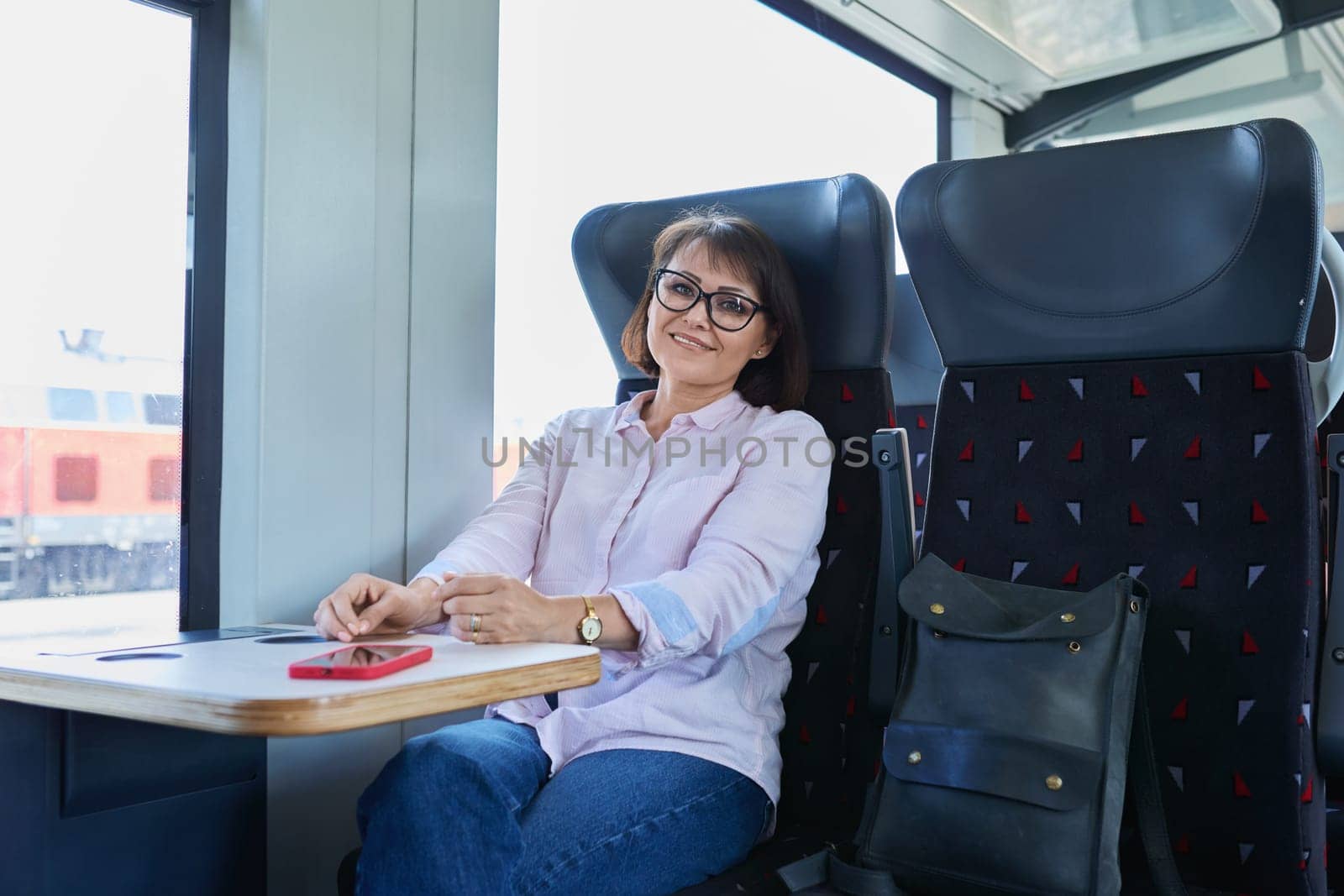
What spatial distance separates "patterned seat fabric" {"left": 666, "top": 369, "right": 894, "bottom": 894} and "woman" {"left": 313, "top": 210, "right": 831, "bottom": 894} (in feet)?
0.18

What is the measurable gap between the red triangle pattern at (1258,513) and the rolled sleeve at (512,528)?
953 mm

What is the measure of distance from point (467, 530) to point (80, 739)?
580 mm

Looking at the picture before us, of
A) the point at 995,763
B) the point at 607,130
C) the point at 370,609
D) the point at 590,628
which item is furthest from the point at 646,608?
the point at 607,130

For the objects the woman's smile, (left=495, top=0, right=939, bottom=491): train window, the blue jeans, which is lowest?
the blue jeans

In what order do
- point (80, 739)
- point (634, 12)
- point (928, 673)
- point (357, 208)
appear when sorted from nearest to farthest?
point (80, 739) < point (928, 673) < point (357, 208) < point (634, 12)

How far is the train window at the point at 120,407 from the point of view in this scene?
64.2 inches

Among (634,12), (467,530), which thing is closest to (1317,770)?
(467,530)

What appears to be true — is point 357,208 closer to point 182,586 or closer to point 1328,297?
point 182,586

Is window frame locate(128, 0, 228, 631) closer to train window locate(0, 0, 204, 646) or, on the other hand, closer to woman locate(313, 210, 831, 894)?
train window locate(0, 0, 204, 646)

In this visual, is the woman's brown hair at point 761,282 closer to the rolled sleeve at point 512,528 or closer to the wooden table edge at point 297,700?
the rolled sleeve at point 512,528

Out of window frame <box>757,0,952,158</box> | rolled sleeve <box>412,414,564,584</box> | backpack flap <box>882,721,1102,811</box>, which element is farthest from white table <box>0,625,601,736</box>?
window frame <box>757,0,952,158</box>

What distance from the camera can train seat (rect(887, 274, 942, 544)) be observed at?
2.40 meters

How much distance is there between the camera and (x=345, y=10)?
1751 millimetres

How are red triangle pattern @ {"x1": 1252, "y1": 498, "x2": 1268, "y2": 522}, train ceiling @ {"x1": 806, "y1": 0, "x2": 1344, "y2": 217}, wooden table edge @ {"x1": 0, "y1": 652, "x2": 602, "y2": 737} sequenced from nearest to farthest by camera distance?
wooden table edge @ {"x1": 0, "y1": 652, "x2": 602, "y2": 737}
red triangle pattern @ {"x1": 1252, "y1": 498, "x2": 1268, "y2": 522}
train ceiling @ {"x1": 806, "y1": 0, "x2": 1344, "y2": 217}
